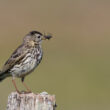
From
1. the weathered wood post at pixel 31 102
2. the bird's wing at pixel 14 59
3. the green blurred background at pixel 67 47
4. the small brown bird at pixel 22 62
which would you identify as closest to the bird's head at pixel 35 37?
the small brown bird at pixel 22 62

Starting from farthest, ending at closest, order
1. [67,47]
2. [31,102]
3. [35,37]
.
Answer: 1. [67,47]
2. [35,37]
3. [31,102]

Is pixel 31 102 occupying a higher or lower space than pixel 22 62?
lower

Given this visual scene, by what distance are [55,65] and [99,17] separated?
10234 mm

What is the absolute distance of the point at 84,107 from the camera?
1546 cm

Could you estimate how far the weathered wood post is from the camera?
873 centimetres

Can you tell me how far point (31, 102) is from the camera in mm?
8789

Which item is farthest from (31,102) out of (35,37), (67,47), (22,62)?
(67,47)

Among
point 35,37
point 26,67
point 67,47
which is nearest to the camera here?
point 26,67

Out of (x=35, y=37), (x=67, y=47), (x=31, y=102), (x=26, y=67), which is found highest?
(x=67, y=47)

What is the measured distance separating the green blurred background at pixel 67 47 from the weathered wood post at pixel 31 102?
4973mm

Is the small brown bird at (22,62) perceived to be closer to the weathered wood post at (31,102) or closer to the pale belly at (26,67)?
the pale belly at (26,67)

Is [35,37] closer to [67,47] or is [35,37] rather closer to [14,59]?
[14,59]

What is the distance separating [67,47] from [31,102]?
54.3ft

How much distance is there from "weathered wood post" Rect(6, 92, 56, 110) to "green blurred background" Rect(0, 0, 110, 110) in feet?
16.3
